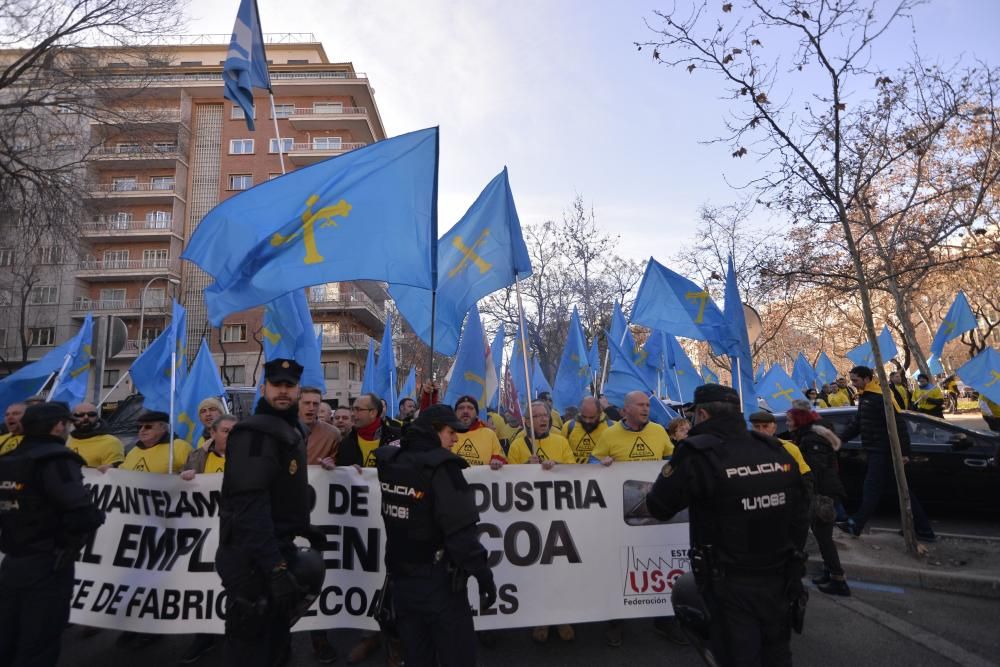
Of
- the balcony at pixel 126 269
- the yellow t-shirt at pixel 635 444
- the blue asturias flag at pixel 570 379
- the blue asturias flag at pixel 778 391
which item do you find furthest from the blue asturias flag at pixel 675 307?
the balcony at pixel 126 269

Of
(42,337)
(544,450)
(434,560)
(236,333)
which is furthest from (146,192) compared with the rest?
(434,560)

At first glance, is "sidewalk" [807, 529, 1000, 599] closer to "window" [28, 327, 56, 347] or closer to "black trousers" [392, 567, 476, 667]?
"black trousers" [392, 567, 476, 667]

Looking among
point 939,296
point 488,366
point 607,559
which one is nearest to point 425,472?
point 607,559

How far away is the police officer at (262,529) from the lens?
112 inches

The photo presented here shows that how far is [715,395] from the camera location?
3.23 meters

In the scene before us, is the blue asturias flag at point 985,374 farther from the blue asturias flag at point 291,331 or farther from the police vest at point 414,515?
the police vest at point 414,515

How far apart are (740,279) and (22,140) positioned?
2027 centimetres

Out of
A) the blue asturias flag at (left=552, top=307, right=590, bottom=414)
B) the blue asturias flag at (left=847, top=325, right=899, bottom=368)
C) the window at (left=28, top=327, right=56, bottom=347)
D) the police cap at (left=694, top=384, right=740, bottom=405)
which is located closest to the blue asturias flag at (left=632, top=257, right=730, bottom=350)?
the blue asturias flag at (left=552, top=307, right=590, bottom=414)

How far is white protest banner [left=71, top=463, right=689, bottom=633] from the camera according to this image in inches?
179

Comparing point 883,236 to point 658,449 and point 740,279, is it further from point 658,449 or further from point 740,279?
point 740,279

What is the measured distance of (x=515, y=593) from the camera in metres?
4.59

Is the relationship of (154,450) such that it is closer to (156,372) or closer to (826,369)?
(156,372)

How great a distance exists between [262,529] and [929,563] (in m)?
6.52

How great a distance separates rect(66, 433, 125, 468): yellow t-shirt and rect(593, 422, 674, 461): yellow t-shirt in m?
4.59
